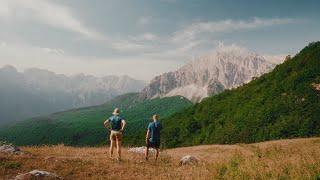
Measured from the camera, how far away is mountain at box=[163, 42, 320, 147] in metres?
86.7

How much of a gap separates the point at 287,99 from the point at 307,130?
20036 millimetres

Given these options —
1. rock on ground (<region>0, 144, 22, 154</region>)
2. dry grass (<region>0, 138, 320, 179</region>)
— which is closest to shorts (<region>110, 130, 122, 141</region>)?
dry grass (<region>0, 138, 320, 179</region>)

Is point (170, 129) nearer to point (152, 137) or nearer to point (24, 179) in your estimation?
point (152, 137)

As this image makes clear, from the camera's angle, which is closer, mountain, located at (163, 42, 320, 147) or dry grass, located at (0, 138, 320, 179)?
dry grass, located at (0, 138, 320, 179)

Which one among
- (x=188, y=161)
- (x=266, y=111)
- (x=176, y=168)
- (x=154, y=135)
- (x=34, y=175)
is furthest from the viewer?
(x=266, y=111)

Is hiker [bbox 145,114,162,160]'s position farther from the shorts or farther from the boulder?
the shorts

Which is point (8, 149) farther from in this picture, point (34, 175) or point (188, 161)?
point (188, 161)

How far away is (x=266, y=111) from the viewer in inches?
3986

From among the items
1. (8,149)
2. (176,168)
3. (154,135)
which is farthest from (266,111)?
(8,149)

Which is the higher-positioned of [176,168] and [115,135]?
[115,135]

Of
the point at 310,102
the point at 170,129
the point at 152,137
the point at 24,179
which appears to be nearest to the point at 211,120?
the point at 170,129

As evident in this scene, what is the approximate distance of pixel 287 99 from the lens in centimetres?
9944

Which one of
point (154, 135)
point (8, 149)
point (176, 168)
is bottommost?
point (176, 168)

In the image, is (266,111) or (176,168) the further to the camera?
(266,111)
